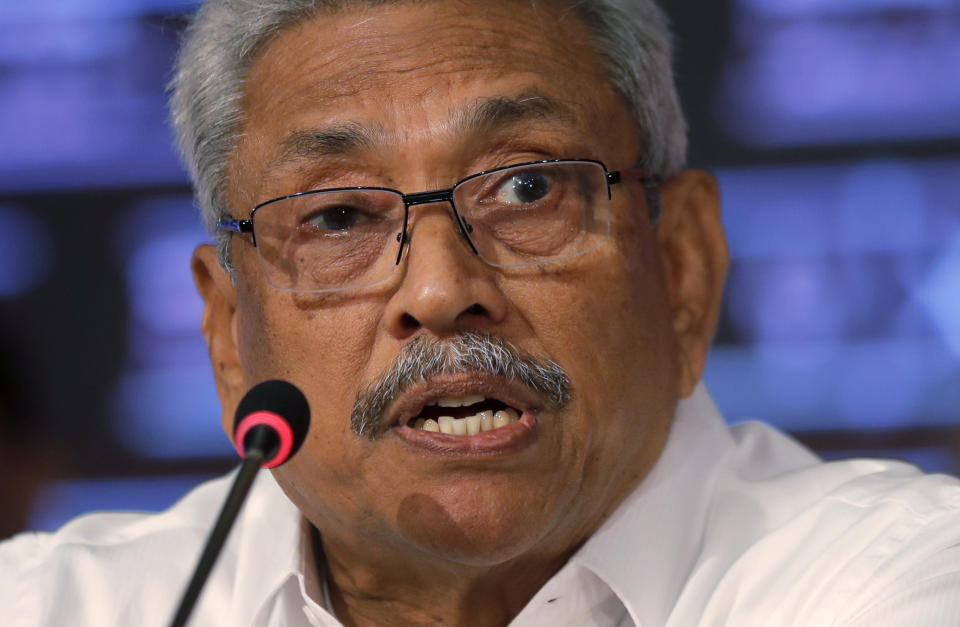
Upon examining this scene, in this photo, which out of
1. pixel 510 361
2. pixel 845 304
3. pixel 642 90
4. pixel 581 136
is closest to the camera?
pixel 510 361

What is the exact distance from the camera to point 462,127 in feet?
6.24

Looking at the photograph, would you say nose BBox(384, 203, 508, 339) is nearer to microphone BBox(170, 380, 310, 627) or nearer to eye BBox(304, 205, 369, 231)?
eye BBox(304, 205, 369, 231)

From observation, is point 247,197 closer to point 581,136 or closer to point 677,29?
point 581,136

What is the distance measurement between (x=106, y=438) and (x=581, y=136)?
100 inches

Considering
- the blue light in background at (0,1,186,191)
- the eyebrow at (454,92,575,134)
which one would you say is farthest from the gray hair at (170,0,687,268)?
the blue light in background at (0,1,186,191)

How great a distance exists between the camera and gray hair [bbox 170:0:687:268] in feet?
6.86

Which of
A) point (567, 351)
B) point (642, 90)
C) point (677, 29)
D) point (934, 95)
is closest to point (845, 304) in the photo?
point (934, 95)

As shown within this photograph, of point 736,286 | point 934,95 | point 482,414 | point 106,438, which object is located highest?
point 934,95

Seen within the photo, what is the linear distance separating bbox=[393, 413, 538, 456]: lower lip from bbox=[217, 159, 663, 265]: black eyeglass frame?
0.90 feet

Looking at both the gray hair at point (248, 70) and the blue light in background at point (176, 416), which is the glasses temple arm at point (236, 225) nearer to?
the gray hair at point (248, 70)

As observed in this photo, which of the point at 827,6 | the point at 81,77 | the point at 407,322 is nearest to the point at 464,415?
the point at 407,322

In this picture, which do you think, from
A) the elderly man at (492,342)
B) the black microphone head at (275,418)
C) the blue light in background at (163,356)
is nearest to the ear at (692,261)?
the elderly man at (492,342)

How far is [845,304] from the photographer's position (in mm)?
3693

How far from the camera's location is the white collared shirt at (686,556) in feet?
5.98
